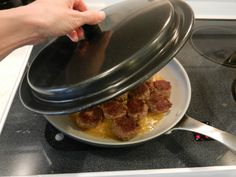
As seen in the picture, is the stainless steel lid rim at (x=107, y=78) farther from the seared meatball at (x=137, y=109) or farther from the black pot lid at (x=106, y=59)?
the seared meatball at (x=137, y=109)

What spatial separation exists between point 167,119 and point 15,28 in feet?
1.44

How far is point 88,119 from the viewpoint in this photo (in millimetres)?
657

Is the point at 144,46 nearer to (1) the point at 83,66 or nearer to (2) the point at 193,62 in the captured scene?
(1) the point at 83,66

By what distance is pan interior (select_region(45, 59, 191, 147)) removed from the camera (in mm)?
616

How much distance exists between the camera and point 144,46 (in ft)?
1.76

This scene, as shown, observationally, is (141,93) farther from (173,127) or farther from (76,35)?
(76,35)

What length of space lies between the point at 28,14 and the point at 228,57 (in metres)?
0.72

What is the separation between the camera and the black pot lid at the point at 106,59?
0.51m

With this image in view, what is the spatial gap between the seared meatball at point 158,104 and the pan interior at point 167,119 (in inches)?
1.0

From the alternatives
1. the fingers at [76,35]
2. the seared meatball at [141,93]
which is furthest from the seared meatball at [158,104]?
the fingers at [76,35]

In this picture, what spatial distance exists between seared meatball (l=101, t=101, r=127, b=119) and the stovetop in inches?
3.4

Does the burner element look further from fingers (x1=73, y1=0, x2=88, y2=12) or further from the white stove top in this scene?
fingers (x1=73, y1=0, x2=88, y2=12)

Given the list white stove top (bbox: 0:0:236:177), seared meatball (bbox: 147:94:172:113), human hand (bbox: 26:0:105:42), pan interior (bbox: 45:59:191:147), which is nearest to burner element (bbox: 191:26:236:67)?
white stove top (bbox: 0:0:236:177)

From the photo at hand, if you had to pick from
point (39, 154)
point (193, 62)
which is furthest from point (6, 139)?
point (193, 62)
